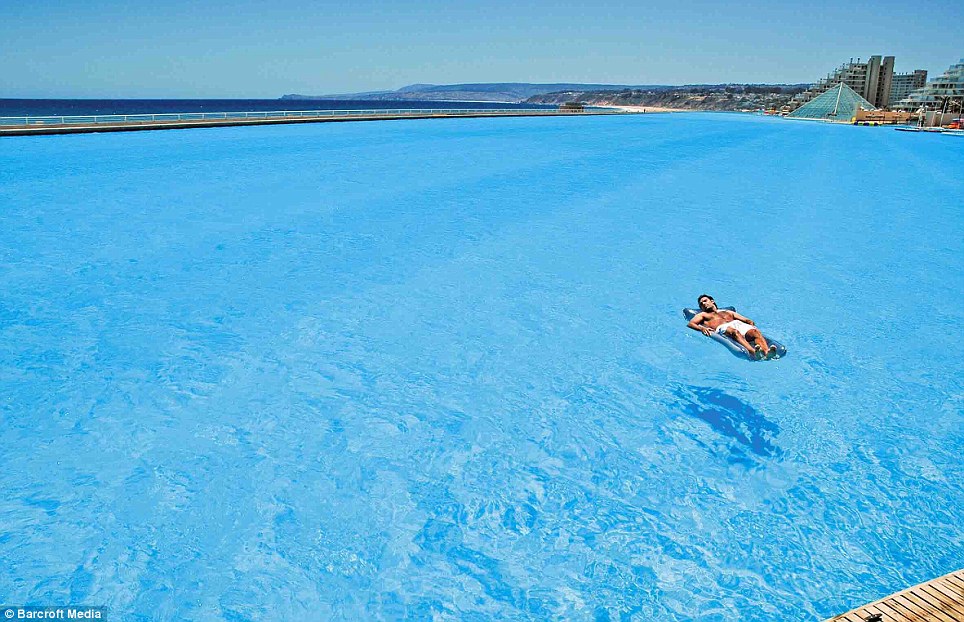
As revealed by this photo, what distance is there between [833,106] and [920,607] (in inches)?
4800

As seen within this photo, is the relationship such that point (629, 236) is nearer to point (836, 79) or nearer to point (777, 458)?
point (777, 458)

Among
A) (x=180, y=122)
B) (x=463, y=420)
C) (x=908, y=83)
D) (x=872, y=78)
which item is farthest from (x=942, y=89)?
(x=463, y=420)

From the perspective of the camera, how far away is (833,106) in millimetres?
105375

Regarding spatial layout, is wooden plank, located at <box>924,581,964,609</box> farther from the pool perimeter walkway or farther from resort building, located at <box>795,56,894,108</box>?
resort building, located at <box>795,56,894,108</box>

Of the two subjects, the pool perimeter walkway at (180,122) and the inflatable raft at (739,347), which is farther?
the pool perimeter walkway at (180,122)

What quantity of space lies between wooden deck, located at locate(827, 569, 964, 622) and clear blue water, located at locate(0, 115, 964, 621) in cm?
81

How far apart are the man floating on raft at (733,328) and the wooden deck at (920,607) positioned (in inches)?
159

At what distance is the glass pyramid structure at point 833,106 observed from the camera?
100750 millimetres

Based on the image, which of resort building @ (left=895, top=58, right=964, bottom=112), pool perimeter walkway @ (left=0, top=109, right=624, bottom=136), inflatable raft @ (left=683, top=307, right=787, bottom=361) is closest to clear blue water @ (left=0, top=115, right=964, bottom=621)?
inflatable raft @ (left=683, top=307, right=787, bottom=361)

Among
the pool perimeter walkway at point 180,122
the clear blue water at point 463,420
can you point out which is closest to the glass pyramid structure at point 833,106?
the pool perimeter walkway at point 180,122

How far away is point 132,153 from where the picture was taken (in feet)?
82.0

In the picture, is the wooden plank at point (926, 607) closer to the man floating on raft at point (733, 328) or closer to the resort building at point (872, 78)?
the man floating on raft at point (733, 328)

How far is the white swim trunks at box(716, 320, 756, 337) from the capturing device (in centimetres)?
775

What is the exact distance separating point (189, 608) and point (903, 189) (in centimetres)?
2600
